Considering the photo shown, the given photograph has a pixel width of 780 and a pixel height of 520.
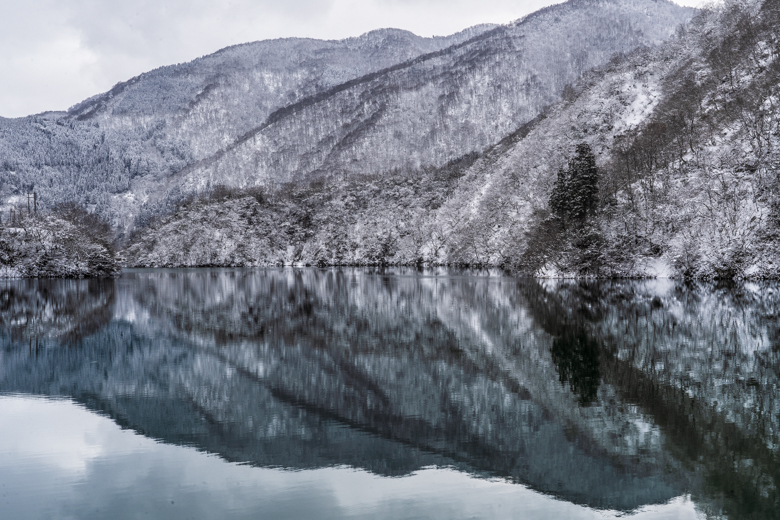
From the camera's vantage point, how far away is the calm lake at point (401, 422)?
10.5 meters

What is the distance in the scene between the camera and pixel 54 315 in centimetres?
4106

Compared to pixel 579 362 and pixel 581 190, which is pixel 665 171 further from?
pixel 579 362

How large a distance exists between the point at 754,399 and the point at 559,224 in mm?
68835

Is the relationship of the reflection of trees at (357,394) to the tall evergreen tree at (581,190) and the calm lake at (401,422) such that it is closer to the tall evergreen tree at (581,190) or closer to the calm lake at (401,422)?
the calm lake at (401,422)

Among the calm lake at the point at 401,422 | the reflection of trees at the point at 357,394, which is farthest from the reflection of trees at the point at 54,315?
the reflection of trees at the point at 357,394

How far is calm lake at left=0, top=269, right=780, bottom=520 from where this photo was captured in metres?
10.5

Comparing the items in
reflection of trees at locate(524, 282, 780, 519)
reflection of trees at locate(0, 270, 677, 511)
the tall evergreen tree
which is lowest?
reflection of trees at locate(0, 270, 677, 511)

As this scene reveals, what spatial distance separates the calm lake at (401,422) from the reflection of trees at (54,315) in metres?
1.08

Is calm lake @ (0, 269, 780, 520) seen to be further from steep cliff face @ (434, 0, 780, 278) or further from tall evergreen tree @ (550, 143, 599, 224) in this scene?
tall evergreen tree @ (550, 143, 599, 224)

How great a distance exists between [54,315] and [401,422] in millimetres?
35022

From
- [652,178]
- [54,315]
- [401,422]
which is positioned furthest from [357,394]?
[652,178]

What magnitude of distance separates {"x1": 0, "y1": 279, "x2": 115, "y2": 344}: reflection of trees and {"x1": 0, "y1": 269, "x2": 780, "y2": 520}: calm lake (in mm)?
1075

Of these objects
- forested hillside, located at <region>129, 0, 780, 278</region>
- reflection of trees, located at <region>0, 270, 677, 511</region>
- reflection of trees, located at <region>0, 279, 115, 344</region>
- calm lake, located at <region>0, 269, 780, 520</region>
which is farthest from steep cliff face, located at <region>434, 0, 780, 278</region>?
reflection of trees, located at <region>0, 279, 115, 344</region>

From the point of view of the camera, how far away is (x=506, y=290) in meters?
54.4
